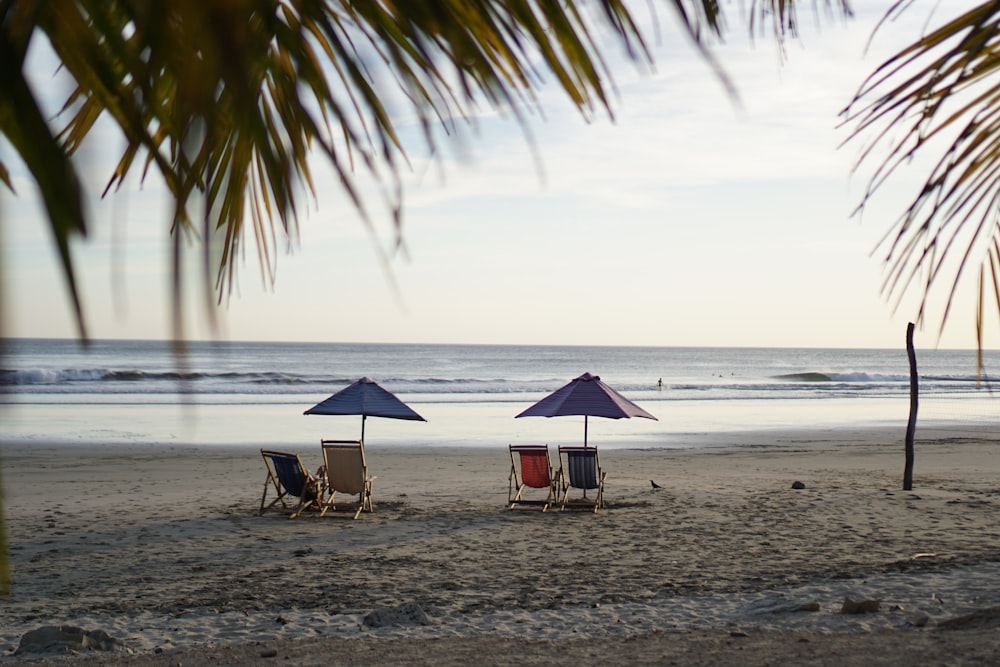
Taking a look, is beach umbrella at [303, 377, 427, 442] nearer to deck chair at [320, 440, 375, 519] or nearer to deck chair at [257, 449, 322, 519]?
deck chair at [320, 440, 375, 519]

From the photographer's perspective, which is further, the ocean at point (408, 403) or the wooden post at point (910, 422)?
the ocean at point (408, 403)

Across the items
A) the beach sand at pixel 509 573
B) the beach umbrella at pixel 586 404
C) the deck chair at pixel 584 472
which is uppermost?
the beach umbrella at pixel 586 404

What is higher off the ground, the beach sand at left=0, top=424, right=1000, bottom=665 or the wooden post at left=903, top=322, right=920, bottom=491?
the wooden post at left=903, top=322, right=920, bottom=491

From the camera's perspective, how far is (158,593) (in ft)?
22.7

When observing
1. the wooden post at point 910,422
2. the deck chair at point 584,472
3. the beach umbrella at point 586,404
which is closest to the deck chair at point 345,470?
the beach umbrella at point 586,404

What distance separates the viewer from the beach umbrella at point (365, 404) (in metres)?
11.0

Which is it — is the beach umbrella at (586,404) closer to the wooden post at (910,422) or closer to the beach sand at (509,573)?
the beach sand at (509,573)

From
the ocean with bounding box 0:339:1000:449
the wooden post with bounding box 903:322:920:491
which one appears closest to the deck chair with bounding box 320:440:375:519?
the ocean with bounding box 0:339:1000:449

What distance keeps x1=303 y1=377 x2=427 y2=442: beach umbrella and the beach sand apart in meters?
1.07

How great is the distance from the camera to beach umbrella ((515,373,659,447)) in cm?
1130

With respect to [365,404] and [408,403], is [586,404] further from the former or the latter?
[408,403]

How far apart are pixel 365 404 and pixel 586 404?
8.53 feet

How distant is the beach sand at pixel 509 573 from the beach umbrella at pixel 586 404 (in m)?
1.09

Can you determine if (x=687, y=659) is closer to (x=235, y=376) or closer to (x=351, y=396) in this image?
(x=351, y=396)
